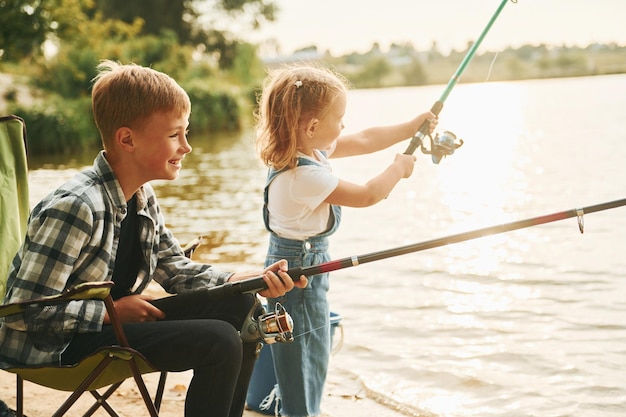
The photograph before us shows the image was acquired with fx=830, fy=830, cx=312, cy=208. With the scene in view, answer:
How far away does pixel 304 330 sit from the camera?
8.98 feet

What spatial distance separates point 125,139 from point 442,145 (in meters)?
1.29

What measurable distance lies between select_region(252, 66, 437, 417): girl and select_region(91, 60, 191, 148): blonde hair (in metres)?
0.51

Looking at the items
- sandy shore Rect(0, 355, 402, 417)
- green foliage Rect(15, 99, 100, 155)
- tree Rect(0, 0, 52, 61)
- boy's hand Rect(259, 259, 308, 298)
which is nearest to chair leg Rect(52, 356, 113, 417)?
boy's hand Rect(259, 259, 308, 298)

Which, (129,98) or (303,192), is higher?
(129,98)

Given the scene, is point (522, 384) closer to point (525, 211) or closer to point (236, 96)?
point (525, 211)

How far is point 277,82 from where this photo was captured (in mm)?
2785

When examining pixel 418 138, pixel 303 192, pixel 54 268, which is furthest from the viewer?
pixel 418 138

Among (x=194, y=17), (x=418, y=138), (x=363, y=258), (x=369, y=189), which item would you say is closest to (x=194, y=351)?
(x=363, y=258)

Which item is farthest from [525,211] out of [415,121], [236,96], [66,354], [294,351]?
[236,96]

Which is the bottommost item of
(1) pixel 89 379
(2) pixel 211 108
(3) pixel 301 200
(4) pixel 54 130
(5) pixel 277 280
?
(1) pixel 89 379

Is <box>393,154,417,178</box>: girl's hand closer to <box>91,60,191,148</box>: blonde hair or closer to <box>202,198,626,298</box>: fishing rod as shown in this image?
<box>202,198,626,298</box>: fishing rod

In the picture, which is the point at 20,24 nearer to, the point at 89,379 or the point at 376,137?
the point at 376,137

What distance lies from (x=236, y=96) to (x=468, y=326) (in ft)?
65.4

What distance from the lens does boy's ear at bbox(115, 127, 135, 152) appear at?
2285 mm
